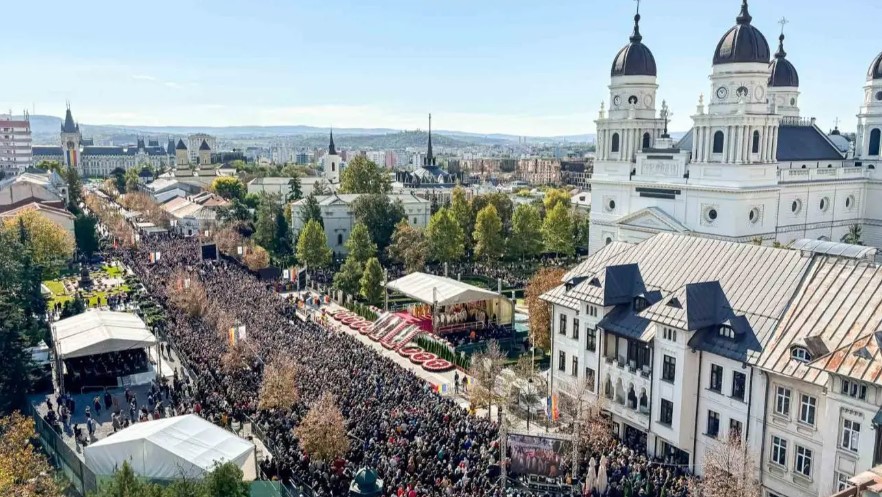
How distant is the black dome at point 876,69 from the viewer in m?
62.0

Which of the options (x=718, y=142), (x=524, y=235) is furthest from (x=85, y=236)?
(x=718, y=142)

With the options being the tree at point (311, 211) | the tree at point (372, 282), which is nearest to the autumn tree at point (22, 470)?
the tree at point (372, 282)

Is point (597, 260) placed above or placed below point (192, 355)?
above

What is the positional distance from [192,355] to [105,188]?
11948cm

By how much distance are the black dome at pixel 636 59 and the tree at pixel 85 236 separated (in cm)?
5392

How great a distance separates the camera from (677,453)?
26.8m

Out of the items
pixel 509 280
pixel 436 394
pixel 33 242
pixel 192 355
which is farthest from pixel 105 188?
pixel 436 394

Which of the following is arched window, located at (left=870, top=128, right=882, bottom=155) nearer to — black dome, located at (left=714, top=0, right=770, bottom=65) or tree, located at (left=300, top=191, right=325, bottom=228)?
black dome, located at (left=714, top=0, right=770, bottom=65)

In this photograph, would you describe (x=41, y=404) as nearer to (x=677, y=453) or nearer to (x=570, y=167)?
(x=677, y=453)

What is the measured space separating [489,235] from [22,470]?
5053 cm

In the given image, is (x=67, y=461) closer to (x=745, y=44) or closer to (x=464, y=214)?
(x=745, y=44)

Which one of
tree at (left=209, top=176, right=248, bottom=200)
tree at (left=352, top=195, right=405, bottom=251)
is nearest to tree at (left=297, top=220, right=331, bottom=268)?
tree at (left=352, top=195, right=405, bottom=251)

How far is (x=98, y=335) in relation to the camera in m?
34.2

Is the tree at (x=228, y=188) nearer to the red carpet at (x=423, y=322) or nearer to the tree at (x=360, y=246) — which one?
the tree at (x=360, y=246)
